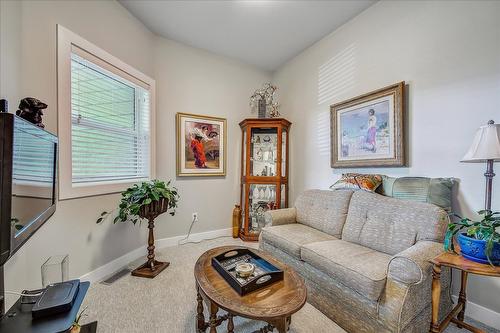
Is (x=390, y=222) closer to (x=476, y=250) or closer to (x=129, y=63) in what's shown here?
(x=476, y=250)

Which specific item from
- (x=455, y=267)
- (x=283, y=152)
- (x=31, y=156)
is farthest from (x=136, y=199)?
(x=455, y=267)

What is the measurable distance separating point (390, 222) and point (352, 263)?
0.58 metres

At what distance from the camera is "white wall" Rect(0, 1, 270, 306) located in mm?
1537

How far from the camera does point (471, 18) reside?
1644 millimetres

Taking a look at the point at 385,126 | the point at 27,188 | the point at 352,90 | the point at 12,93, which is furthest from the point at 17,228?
the point at 352,90

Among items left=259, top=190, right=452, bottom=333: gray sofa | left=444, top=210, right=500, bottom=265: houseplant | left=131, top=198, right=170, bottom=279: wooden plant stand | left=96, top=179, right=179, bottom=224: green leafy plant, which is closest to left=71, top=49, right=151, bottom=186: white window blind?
left=96, top=179, right=179, bottom=224: green leafy plant

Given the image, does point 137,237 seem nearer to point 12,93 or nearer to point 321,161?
point 12,93

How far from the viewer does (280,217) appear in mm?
2561

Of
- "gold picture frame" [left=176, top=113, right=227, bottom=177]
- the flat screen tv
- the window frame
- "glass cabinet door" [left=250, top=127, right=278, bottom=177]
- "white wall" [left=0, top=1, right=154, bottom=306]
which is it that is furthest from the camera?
"glass cabinet door" [left=250, top=127, right=278, bottom=177]

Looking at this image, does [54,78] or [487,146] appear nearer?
[487,146]

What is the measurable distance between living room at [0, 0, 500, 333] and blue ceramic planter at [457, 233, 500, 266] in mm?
14

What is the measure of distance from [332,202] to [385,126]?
3.12 ft

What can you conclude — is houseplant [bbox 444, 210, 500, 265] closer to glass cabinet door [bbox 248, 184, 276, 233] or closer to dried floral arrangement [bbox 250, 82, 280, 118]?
glass cabinet door [bbox 248, 184, 276, 233]

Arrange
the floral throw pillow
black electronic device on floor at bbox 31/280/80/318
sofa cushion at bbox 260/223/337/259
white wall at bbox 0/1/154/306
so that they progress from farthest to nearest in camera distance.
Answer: the floral throw pillow < sofa cushion at bbox 260/223/337/259 < white wall at bbox 0/1/154/306 < black electronic device on floor at bbox 31/280/80/318
